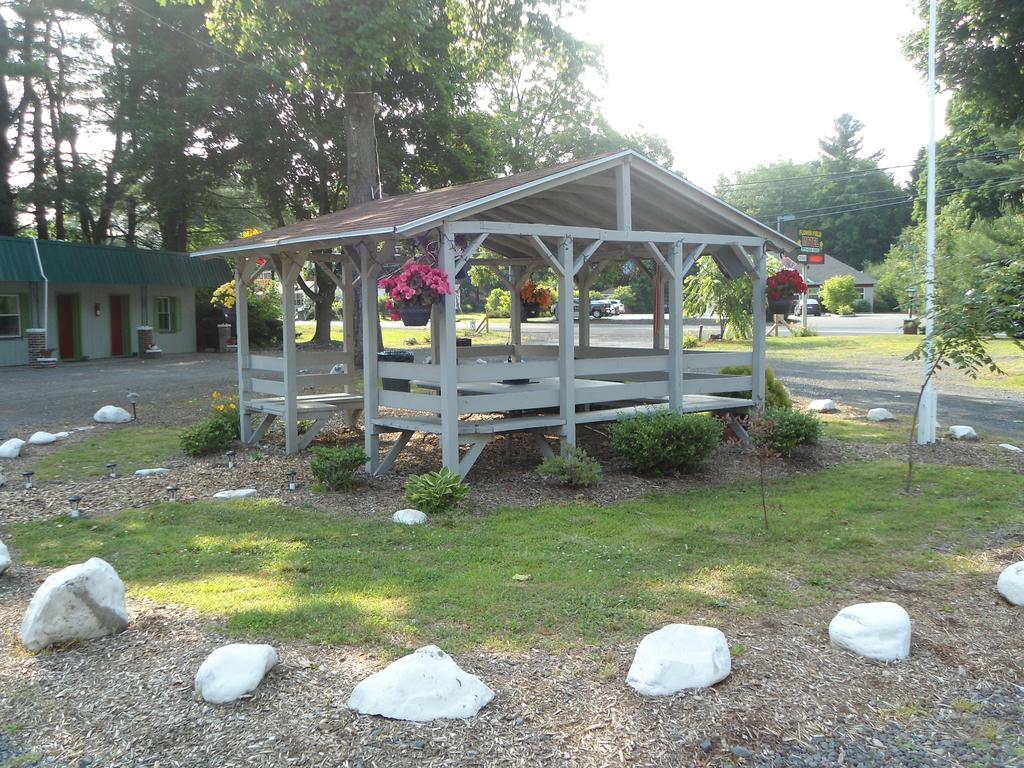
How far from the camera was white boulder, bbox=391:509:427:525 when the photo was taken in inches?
270

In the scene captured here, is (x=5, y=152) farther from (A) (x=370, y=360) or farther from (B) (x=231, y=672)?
(B) (x=231, y=672)

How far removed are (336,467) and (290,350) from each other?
7.92 ft

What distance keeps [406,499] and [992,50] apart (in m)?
18.6

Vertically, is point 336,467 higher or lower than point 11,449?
higher

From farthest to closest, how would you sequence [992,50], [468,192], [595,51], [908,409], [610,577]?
[595,51]
[992,50]
[908,409]
[468,192]
[610,577]

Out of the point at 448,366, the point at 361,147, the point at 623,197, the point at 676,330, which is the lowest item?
the point at 448,366

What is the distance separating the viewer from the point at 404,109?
78.5 ft

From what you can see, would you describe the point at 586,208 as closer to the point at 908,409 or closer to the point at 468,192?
the point at 468,192

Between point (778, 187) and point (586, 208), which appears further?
point (778, 187)

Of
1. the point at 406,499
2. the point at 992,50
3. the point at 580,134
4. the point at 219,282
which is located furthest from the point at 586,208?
the point at 580,134

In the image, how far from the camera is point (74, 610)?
166 inches

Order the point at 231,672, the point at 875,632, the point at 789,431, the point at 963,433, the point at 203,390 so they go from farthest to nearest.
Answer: the point at 203,390, the point at 963,433, the point at 789,431, the point at 875,632, the point at 231,672

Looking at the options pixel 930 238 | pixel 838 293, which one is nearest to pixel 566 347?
pixel 930 238

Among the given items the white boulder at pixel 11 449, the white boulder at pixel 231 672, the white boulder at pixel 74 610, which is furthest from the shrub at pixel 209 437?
the white boulder at pixel 231 672
